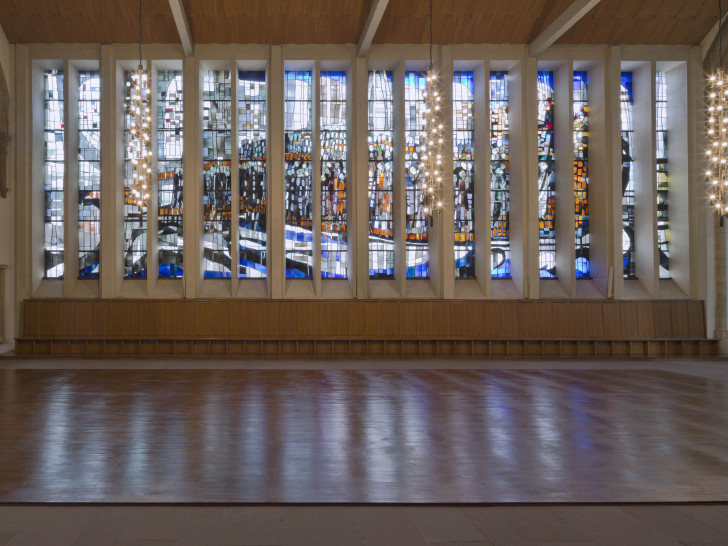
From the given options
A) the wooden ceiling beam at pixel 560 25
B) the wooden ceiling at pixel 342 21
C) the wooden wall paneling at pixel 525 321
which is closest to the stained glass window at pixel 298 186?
the wooden ceiling at pixel 342 21

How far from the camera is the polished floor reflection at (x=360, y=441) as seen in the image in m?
4.55

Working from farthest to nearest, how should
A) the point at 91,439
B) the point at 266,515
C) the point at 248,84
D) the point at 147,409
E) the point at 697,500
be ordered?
the point at 248,84
the point at 147,409
the point at 91,439
the point at 697,500
the point at 266,515

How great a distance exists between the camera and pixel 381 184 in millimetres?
16734

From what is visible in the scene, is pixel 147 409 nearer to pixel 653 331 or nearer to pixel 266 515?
pixel 266 515

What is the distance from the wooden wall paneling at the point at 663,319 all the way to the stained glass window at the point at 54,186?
14198 mm

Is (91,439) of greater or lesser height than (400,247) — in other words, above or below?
below

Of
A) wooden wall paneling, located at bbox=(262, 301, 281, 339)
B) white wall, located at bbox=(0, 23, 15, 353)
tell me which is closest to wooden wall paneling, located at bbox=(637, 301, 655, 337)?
wooden wall paneling, located at bbox=(262, 301, 281, 339)

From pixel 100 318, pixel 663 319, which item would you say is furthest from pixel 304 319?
pixel 663 319

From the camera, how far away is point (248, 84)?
16.8 m

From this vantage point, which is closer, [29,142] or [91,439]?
[91,439]

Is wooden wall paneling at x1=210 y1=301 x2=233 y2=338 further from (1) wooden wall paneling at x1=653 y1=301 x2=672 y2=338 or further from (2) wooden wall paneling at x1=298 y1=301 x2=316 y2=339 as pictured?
(1) wooden wall paneling at x1=653 y1=301 x2=672 y2=338

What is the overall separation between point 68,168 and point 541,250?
11576mm

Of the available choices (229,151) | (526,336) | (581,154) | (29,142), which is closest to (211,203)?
(229,151)

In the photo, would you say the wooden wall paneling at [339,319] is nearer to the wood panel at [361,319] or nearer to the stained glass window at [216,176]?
the wood panel at [361,319]
